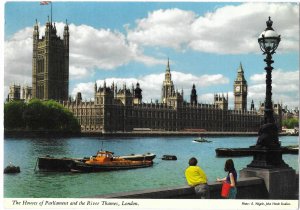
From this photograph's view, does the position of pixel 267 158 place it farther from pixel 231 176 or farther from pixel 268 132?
pixel 231 176

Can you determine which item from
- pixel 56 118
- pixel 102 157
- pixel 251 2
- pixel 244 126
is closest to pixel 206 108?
pixel 244 126

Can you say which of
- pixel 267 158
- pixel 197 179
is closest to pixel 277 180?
pixel 267 158

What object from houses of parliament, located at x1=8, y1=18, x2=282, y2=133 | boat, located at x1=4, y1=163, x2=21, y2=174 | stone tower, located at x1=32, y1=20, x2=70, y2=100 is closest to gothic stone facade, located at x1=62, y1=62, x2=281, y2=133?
houses of parliament, located at x1=8, y1=18, x2=282, y2=133

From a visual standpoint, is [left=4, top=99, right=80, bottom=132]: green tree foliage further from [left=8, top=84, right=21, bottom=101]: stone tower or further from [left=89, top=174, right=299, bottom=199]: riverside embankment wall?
[left=89, top=174, right=299, bottom=199]: riverside embankment wall

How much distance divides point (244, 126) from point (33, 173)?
245 ft

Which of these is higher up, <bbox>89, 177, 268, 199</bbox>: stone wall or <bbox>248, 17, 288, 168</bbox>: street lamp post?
<bbox>248, 17, 288, 168</bbox>: street lamp post

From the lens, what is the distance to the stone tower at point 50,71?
183ft

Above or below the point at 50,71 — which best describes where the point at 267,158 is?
below

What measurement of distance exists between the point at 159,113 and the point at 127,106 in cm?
750

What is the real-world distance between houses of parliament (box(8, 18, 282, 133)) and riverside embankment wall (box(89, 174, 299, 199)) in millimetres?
43836

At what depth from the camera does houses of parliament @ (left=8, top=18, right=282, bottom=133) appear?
194ft

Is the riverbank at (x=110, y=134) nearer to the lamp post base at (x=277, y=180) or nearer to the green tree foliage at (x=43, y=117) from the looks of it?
the green tree foliage at (x=43, y=117)

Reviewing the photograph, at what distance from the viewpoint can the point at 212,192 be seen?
6543 mm

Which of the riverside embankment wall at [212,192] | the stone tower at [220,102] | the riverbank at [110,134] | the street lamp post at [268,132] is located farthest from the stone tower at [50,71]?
the riverside embankment wall at [212,192]
